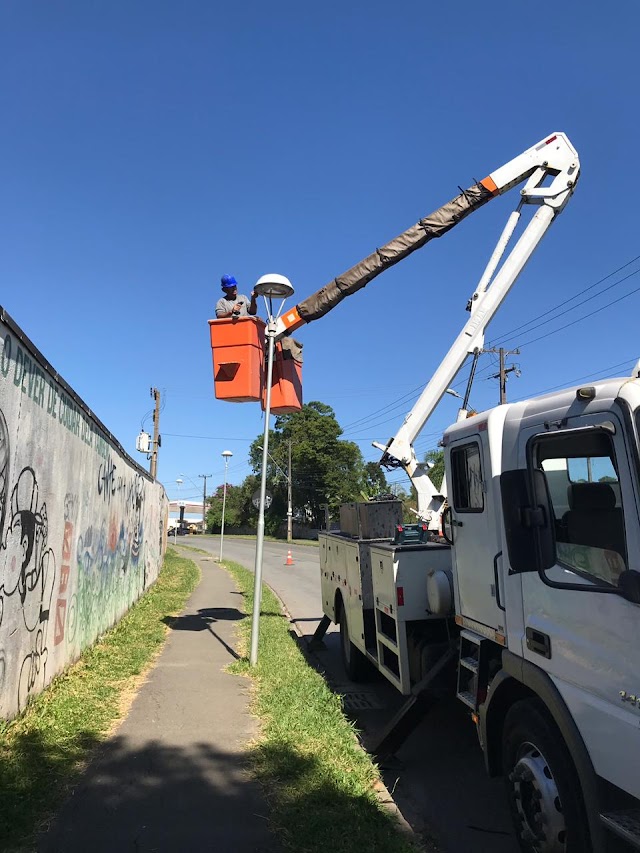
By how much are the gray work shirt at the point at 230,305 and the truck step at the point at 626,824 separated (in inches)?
248

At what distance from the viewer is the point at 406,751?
5.21 meters

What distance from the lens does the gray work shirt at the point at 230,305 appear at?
7.60 meters

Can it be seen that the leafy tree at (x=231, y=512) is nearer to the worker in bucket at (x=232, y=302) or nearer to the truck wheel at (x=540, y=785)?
the worker in bucket at (x=232, y=302)

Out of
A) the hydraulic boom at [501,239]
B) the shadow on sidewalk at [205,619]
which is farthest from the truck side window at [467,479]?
the shadow on sidewalk at [205,619]

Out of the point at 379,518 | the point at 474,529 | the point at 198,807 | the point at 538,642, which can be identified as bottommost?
the point at 198,807

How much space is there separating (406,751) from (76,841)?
288 centimetres

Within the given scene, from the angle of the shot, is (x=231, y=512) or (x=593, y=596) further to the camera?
(x=231, y=512)

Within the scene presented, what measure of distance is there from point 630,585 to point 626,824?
986mm

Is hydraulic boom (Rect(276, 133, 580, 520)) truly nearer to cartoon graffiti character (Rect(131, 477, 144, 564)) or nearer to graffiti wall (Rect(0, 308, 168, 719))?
graffiti wall (Rect(0, 308, 168, 719))

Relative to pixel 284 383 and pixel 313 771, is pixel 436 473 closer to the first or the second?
pixel 284 383

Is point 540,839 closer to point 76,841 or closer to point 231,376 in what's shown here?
point 76,841

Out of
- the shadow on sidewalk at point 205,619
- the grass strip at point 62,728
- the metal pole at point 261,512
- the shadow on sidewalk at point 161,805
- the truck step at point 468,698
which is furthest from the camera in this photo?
the shadow on sidewalk at point 205,619

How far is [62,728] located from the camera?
4.90 meters

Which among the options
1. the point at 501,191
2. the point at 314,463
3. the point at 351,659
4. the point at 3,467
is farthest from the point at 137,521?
the point at 314,463
